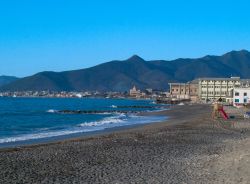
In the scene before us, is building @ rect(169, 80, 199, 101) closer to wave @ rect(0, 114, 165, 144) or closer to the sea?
the sea

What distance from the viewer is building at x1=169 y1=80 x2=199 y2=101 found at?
164m

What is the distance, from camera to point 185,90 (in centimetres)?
16962

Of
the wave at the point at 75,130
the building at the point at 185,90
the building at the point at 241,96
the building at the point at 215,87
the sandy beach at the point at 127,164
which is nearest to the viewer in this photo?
the sandy beach at the point at 127,164

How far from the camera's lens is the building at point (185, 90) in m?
164

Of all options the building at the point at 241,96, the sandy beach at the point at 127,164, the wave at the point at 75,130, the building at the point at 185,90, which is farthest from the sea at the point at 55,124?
the building at the point at 185,90

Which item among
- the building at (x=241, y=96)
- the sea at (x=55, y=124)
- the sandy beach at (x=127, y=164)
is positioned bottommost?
the sea at (x=55, y=124)

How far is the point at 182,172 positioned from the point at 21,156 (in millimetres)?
6590

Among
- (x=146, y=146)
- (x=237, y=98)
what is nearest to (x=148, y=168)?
(x=146, y=146)

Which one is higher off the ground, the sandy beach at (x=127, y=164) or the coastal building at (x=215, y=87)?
the coastal building at (x=215, y=87)

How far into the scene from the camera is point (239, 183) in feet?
38.6

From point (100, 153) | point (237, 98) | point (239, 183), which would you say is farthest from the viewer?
point (237, 98)

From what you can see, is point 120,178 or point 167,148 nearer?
point 120,178

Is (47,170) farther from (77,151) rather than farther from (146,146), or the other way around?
(146,146)

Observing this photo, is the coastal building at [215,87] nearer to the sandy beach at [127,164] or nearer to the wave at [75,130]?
the wave at [75,130]
